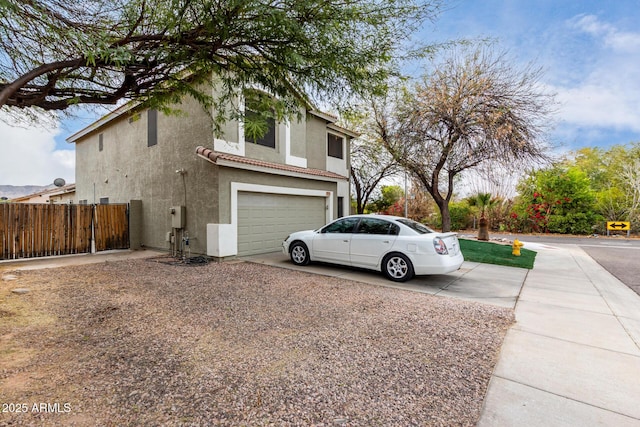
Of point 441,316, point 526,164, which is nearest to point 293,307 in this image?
point 441,316

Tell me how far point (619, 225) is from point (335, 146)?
18.6 m

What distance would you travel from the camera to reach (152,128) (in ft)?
35.5

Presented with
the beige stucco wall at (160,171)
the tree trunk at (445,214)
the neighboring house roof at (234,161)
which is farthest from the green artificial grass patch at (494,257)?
the beige stucco wall at (160,171)

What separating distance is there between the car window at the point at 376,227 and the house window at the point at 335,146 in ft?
25.7

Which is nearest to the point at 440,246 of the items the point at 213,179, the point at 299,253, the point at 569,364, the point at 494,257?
the point at 569,364

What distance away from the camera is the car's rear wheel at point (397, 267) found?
624 cm

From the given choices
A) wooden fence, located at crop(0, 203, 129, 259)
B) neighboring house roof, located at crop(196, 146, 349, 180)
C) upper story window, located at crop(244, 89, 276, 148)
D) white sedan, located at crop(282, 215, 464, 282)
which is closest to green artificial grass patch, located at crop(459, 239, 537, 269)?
white sedan, located at crop(282, 215, 464, 282)

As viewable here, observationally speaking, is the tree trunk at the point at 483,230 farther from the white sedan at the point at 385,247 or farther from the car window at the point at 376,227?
the car window at the point at 376,227

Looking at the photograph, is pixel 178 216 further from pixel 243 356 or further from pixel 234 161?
pixel 243 356

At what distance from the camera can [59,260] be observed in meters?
8.69

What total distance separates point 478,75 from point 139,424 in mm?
14256

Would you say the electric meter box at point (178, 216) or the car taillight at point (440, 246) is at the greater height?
the electric meter box at point (178, 216)

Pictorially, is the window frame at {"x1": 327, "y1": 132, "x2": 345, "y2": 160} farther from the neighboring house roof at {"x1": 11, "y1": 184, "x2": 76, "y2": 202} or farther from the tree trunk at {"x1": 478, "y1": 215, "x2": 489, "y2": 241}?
the neighboring house roof at {"x1": 11, "y1": 184, "x2": 76, "y2": 202}

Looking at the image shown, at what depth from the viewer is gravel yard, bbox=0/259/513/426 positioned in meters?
2.19
